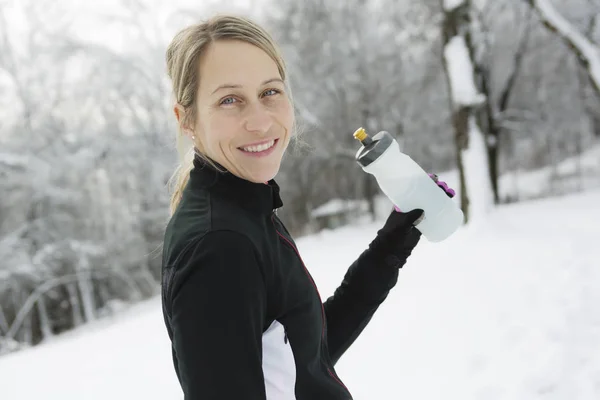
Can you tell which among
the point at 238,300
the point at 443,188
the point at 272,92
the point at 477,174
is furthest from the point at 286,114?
the point at 477,174

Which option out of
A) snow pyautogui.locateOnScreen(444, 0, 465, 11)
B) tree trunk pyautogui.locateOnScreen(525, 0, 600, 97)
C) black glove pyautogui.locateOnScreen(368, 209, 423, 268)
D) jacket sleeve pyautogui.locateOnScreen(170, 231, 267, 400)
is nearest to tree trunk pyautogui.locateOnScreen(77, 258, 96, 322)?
snow pyautogui.locateOnScreen(444, 0, 465, 11)

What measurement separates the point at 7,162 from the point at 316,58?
8997mm

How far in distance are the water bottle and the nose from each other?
52 centimetres

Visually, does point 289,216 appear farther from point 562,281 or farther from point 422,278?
point 562,281

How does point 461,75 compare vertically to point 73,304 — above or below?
above

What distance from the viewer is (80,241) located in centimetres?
1203

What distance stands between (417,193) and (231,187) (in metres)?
0.83

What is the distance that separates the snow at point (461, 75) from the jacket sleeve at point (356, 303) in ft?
17.9

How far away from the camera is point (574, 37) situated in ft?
20.2

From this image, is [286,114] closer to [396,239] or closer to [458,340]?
[396,239]

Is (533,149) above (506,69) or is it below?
below

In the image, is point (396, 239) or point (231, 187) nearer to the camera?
point (231, 187)

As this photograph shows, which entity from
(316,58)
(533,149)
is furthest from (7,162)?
(533,149)

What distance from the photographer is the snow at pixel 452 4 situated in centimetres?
620
